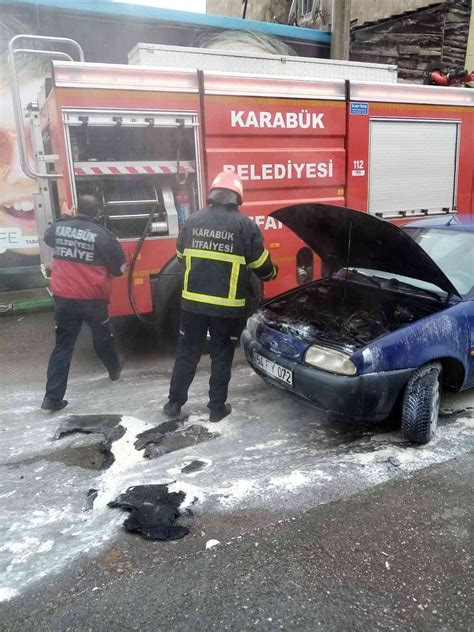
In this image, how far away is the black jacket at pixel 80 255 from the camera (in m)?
4.18

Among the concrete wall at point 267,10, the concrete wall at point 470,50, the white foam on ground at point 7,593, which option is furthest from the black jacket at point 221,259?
the concrete wall at point 267,10

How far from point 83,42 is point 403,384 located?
23.8ft

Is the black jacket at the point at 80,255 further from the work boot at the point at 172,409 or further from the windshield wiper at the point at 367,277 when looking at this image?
the windshield wiper at the point at 367,277

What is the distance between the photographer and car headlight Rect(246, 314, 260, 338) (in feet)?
13.4

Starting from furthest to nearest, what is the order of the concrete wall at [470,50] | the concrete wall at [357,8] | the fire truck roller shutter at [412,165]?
the concrete wall at [357,8]
the concrete wall at [470,50]
the fire truck roller shutter at [412,165]

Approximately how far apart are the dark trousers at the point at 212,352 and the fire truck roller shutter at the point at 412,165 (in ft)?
10.3

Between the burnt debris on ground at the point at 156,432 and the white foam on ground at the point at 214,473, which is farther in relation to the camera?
the burnt debris on ground at the point at 156,432

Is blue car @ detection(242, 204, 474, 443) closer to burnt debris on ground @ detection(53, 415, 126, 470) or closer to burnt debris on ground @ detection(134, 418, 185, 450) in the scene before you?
burnt debris on ground @ detection(134, 418, 185, 450)

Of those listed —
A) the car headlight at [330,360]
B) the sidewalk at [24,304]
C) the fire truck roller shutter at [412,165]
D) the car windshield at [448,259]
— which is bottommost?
the sidewalk at [24,304]

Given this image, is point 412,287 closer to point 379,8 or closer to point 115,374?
point 115,374

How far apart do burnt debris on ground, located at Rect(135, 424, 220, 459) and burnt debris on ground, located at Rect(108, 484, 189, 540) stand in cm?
44

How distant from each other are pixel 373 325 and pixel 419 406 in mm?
609

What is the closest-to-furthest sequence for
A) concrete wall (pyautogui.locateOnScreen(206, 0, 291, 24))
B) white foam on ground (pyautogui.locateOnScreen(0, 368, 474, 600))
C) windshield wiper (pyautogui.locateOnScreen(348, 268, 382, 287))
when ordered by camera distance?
white foam on ground (pyautogui.locateOnScreen(0, 368, 474, 600)) → windshield wiper (pyautogui.locateOnScreen(348, 268, 382, 287)) → concrete wall (pyautogui.locateOnScreen(206, 0, 291, 24))

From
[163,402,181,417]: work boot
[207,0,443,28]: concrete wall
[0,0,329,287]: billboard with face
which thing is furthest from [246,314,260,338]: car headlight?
[207,0,443,28]: concrete wall
